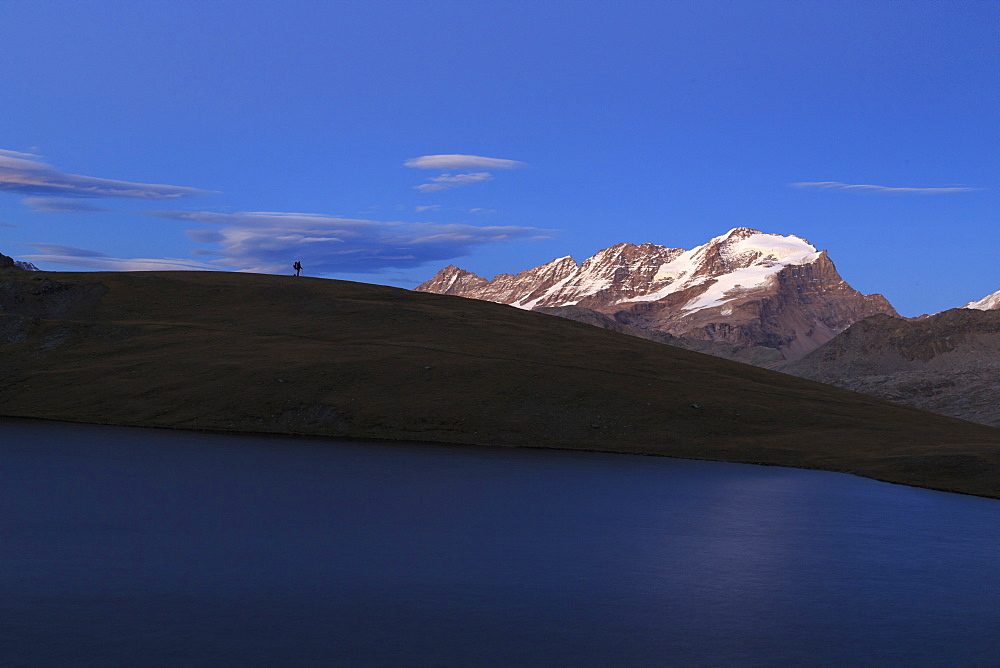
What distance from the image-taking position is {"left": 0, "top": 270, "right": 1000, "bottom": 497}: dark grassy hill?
8981cm

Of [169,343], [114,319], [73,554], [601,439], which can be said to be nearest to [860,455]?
[601,439]

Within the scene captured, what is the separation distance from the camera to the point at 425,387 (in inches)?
4045

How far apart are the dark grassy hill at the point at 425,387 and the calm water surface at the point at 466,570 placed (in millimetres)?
25664

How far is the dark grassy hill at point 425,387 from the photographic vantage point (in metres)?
89.8

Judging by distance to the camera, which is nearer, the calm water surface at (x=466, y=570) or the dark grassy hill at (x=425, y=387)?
the calm water surface at (x=466, y=570)

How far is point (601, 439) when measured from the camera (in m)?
91.2

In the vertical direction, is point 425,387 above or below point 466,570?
above

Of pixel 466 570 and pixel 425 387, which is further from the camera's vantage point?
pixel 425 387

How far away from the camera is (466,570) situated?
3503 cm

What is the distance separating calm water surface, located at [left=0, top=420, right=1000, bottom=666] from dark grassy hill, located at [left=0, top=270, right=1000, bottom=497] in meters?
25.7

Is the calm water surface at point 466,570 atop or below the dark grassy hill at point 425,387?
below

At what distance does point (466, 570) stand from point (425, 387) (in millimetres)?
68190

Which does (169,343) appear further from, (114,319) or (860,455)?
(860,455)

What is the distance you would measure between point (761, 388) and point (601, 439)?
3930 cm
